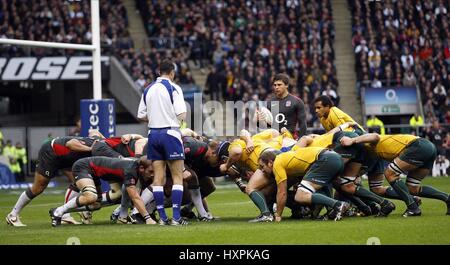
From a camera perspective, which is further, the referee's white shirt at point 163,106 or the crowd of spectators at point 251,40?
the crowd of spectators at point 251,40

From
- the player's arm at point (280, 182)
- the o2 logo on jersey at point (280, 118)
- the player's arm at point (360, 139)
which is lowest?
the player's arm at point (280, 182)

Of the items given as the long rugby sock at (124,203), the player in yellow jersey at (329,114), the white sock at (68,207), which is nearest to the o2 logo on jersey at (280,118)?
the player in yellow jersey at (329,114)

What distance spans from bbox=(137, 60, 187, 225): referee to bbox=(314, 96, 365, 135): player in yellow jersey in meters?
2.25

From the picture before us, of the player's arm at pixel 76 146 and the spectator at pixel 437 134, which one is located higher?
the player's arm at pixel 76 146

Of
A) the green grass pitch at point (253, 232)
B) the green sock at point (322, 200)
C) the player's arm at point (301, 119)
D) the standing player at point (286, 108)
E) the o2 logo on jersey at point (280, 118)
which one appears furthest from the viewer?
the o2 logo on jersey at point (280, 118)

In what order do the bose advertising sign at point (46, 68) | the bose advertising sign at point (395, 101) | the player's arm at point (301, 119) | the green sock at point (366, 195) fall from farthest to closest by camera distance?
the bose advertising sign at point (395, 101)
the bose advertising sign at point (46, 68)
the player's arm at point (301, 119)
the green sock at point (366, 195)

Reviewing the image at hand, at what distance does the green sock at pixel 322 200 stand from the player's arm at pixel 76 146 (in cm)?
355

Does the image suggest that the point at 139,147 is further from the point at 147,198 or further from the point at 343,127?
the point at 343,127

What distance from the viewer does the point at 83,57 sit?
1238 inches

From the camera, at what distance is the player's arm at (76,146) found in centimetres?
1445

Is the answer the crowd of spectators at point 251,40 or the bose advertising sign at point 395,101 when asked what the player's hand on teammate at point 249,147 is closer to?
the crowd of spectators at point 251,40

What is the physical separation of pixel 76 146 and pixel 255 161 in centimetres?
264

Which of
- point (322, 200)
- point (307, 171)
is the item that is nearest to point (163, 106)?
point (307, 171)
